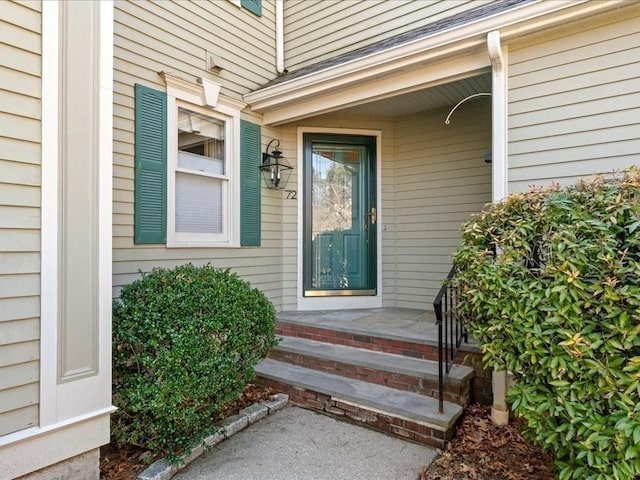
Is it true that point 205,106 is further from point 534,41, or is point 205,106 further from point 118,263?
point 534,41

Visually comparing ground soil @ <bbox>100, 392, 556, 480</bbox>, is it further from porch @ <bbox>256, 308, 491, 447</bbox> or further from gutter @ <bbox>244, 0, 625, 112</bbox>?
gutter @ <bbox>244, 0, 625, 112</bbox>

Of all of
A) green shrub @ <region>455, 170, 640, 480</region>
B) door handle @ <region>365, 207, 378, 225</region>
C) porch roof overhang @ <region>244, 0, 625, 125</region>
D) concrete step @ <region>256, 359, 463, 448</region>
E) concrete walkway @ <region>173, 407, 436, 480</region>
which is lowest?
concrete walkway @ <region>173, 407, 436, 480</region>

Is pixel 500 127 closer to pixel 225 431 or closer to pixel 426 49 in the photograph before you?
pixel 426 49

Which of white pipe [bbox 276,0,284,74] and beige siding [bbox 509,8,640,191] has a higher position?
white pipe [bbox 276,0,284,74]

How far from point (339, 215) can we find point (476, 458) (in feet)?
10.6

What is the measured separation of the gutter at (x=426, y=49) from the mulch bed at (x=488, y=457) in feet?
9.66

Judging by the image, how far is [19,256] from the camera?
6.32 ft

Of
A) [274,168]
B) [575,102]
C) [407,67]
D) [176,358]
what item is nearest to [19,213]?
[176,358]

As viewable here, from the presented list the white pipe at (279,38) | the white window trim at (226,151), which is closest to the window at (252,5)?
the white pipe at (279,38)

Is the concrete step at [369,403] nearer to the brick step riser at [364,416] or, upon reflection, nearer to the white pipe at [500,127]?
the brick step riser at [364,416]

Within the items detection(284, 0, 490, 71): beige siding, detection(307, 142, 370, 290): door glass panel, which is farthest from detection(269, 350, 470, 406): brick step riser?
detection(284, 0, 490, 71): beige siding

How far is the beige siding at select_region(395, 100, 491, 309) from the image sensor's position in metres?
4.54

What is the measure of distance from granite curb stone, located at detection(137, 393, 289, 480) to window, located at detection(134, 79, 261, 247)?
1.70 metres

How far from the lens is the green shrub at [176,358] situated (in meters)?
2.30
